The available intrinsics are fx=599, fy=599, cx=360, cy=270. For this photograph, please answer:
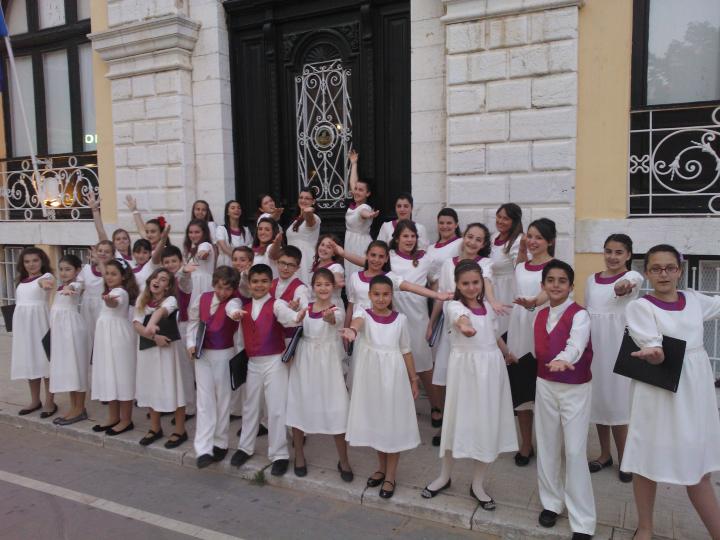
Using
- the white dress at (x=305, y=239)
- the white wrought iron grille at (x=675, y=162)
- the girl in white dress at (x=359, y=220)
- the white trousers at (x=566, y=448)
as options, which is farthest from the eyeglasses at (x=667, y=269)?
the white dress at (x=305, y=239)

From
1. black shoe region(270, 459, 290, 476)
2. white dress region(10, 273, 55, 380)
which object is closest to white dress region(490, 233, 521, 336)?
black shoe region(270, 459, 290, 476)

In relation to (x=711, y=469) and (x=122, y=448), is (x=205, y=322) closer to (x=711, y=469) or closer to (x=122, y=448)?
(x=122, y=448)

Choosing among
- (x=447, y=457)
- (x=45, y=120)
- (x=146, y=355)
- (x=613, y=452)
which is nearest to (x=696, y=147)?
(x=613, y=452)

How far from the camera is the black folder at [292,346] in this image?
4.55 metres

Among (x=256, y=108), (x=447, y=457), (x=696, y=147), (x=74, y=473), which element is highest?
(x=256, y=108)

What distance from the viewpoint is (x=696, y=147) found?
5629mm

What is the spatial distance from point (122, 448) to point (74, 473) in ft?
1.69

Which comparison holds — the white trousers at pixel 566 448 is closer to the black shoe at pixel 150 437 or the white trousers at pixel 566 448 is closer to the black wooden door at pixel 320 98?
the black shoe at pixel 150 437

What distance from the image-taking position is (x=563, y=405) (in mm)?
3740

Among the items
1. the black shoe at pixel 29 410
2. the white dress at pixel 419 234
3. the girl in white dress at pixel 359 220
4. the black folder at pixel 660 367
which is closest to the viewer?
the black folder at pixel 660 367

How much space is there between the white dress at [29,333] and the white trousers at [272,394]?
279 centimetres

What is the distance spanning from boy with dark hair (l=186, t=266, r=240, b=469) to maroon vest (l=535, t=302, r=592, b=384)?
248 centimetres

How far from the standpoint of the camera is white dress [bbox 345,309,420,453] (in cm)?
417

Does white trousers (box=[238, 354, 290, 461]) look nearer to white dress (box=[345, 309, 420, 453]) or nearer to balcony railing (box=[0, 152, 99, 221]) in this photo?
white dress (box=[345, 309, 420, 453])
